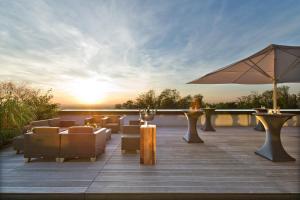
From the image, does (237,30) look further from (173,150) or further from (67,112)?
A: (67,112)

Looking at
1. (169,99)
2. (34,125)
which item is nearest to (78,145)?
(34,125)

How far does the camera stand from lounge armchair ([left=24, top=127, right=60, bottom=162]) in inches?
170

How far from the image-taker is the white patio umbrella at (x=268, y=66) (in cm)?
440

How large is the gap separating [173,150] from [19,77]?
7.59m

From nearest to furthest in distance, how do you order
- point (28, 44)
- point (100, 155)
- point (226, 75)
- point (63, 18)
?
point (100, 155) < point (226, 75) < point (63, 18) < point (28, 44)

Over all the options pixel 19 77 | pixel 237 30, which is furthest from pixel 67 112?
pixel 237 30

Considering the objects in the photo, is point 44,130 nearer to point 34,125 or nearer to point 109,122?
point 34,125

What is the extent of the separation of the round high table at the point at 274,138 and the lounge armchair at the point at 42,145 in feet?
13.6

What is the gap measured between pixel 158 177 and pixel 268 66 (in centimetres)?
392

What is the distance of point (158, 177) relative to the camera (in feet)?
11.0

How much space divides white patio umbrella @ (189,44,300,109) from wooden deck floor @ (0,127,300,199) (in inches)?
78.2

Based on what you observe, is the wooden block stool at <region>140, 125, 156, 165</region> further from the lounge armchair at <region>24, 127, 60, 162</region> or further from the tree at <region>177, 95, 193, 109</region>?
the tree at <region>177, 95, 193, 109</region>

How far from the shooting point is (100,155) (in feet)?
16.0

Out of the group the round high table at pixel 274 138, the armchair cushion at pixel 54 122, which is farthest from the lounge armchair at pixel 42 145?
the round high table at pixel 274 138
